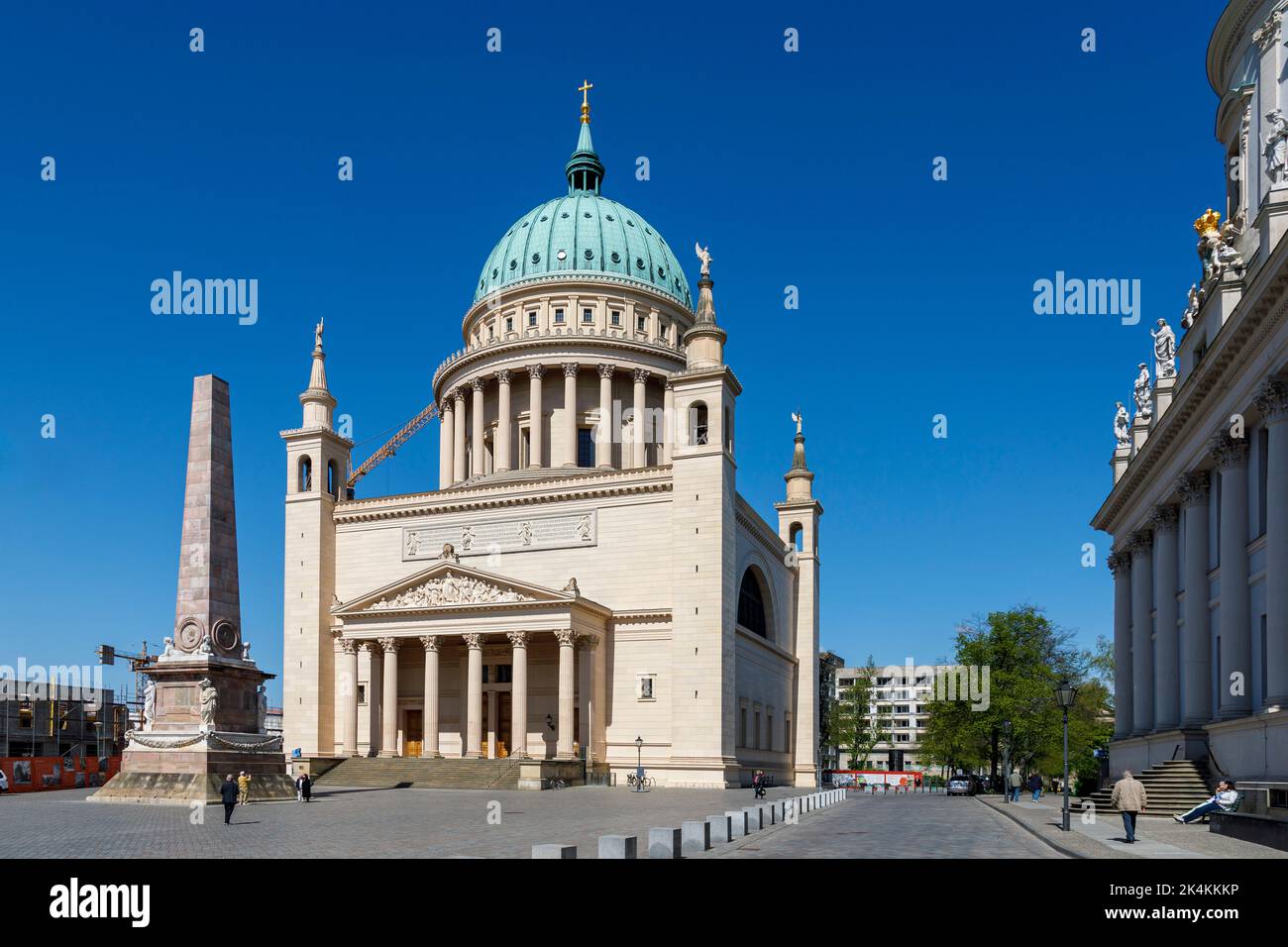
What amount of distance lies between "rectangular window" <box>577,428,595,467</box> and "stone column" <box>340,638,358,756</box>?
74.2 feet

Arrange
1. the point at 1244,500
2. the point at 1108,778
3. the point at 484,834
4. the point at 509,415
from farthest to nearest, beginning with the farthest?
the point at 509,415, the point at 1108,778, the point at 1244,500, the point at 484,834

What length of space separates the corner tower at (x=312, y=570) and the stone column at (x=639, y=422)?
18.3 m

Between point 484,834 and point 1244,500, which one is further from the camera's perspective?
point 1244,500

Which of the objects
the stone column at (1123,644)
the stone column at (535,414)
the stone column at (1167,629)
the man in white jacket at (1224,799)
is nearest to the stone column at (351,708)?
the stone column at (535,414)

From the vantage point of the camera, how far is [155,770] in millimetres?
38750

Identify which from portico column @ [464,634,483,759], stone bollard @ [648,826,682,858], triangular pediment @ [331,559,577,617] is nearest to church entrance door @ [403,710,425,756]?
portico column @ [464,634,483,759]

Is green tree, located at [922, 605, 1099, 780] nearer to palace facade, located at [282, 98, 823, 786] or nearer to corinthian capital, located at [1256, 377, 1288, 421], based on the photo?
palace facade, located at [282, 98, 823, 786]

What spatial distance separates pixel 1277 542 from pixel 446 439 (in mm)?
66192

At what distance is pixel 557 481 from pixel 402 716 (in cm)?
1609

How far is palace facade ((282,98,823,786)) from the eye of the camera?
6250cm

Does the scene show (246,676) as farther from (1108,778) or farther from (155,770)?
(1108,778)

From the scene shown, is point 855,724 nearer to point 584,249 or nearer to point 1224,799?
point 584,249
